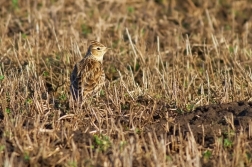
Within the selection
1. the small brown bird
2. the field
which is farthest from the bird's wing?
the field

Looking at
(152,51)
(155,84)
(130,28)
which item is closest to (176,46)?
(152,51)

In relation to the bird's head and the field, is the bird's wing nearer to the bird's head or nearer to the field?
the field

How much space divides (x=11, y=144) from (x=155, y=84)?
413cm

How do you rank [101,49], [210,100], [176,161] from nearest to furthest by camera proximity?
[176,161] < [210,100] < [101,49]

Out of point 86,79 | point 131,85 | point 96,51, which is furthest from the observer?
point 96,51

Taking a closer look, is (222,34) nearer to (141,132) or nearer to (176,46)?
(176,46)

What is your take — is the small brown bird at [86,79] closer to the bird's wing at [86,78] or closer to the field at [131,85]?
the bird's wing at [86,78]

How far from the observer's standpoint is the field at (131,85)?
8.16 meters

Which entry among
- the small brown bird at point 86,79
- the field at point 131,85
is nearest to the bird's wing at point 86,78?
the small brown bird at point 86,79

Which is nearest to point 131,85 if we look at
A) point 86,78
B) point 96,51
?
point 96,51

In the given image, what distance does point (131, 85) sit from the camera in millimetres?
11625

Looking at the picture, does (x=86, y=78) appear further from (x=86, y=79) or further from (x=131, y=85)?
(x=131, y=85)

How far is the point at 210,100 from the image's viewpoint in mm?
10766

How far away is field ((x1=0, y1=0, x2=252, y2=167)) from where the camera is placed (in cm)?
816
